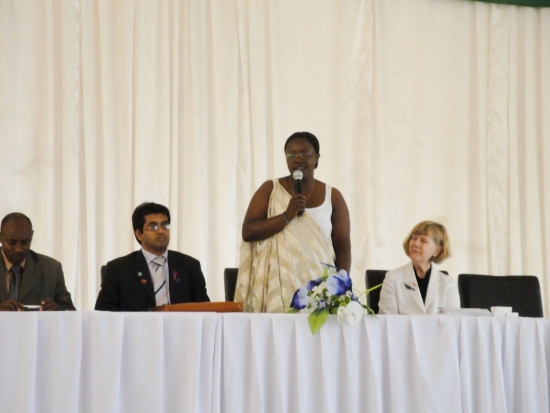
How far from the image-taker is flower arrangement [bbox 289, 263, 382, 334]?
2.86 m

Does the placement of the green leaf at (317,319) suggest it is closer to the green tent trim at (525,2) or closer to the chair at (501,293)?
the chair at (501,293)

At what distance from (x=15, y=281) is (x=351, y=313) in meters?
1.76

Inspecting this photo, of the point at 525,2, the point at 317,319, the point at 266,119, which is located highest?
the point at 525,2

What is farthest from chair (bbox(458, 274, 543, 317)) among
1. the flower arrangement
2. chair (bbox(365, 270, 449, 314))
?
the flower arrangement

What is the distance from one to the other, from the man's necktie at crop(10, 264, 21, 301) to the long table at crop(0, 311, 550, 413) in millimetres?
1237

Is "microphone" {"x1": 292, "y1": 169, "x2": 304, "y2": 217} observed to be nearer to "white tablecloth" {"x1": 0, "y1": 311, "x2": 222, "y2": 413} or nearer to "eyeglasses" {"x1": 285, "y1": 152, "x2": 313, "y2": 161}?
"eyeglasses" {"x1": 285, "y1": 152, "x2": 313, "y2": 161}

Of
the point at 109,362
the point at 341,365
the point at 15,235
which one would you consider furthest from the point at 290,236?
the point at 15,235

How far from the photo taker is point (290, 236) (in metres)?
3.47

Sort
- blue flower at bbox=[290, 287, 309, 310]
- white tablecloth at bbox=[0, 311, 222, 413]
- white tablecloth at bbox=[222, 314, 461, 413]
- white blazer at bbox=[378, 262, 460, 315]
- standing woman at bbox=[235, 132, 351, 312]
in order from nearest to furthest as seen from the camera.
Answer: white tablecloth at bbox=[0, 311, 222, 413]
white tablecloth at bbox=[222, 314, 461, 413]
blue flower at bbox=[290, 287, 309, 310]
standing woman at bbox=[235, 132, 351, 312]
white blazer at bbox=[378, 262, 460, 315]

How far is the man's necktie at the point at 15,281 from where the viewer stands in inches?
150

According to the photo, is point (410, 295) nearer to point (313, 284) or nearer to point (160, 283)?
point (313, 284)

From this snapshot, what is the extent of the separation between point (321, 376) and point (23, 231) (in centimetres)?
165

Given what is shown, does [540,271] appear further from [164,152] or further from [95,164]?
[95,164]

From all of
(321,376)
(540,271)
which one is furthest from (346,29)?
(321,376)
